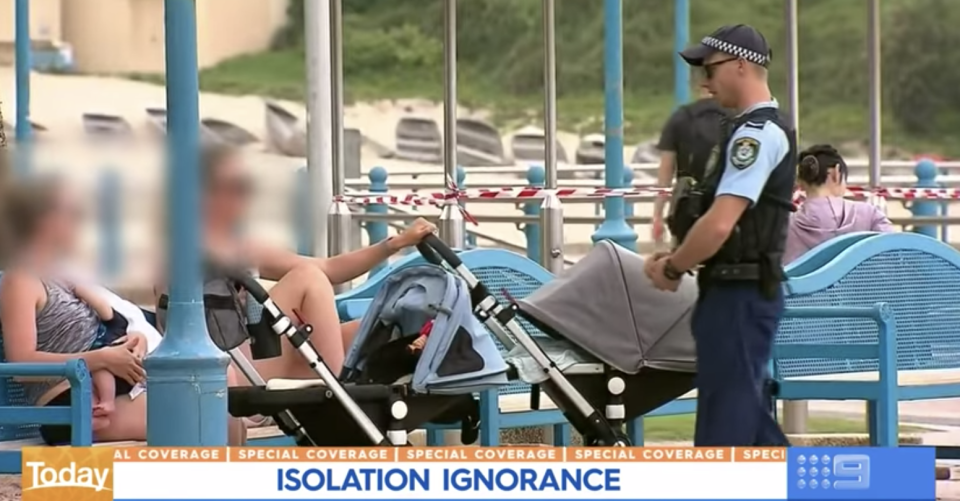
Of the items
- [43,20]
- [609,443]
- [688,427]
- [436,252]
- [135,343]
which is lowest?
[688,427]

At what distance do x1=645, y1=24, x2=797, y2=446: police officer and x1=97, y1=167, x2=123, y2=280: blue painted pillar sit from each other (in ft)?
4.64

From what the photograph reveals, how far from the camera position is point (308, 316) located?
18.9ft

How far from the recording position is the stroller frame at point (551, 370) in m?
5.49

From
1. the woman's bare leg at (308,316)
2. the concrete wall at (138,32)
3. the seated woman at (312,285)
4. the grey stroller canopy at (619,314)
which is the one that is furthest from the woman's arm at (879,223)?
the woman's bare leg at (308,316)

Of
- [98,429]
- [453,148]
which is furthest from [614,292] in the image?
[453,148]

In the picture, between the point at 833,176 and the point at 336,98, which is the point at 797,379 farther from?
the point at 336,98

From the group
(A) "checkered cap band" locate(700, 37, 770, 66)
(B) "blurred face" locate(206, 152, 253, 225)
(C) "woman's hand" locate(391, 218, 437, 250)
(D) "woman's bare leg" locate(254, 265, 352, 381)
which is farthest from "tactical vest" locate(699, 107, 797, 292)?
(D) "woman's bare leg" locate(254, 265, 352, 381)

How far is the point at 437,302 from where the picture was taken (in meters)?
5.35

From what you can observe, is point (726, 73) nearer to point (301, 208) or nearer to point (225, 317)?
point (301, 208)

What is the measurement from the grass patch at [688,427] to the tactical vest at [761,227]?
4269 mm

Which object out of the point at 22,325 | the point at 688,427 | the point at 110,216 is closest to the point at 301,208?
the point at 110,216

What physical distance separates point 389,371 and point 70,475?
107 centimetres

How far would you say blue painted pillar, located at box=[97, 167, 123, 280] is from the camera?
4.33 metres

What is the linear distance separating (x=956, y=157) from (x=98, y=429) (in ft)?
92.6
